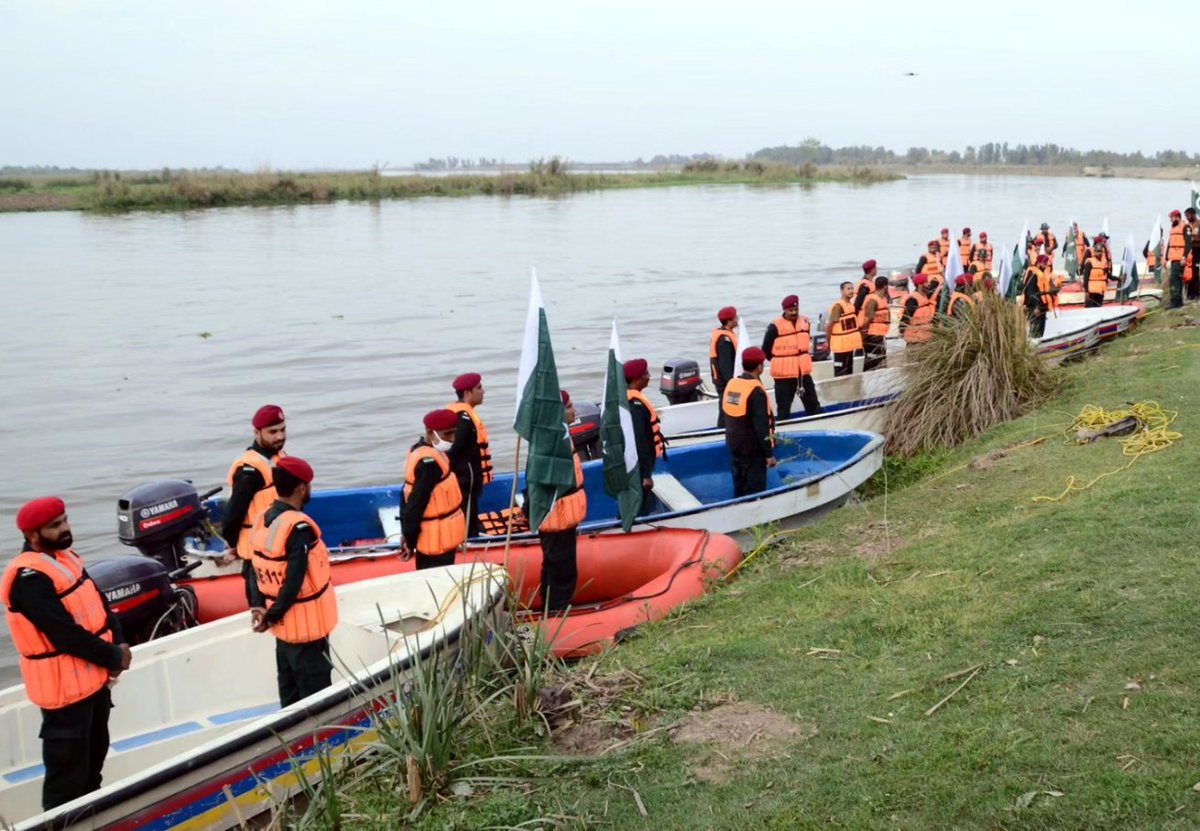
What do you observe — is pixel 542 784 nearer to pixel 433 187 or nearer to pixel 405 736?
pixel 405 736

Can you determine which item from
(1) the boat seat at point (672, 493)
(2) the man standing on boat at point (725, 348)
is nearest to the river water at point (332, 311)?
(2) the man standing on boat at point (725, 348)

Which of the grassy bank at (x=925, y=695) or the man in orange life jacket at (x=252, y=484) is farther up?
the man in orange life jacket at (x=252, y=484)

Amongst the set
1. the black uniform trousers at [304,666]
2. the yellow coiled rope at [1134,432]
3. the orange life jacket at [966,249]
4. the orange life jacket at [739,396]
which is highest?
the orange life jacket at [966,249]

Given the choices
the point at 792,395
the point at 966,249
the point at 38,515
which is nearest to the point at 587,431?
the point at 792,395

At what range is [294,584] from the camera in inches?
225

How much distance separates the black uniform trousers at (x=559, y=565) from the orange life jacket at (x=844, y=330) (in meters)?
7.37

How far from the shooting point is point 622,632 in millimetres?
7309

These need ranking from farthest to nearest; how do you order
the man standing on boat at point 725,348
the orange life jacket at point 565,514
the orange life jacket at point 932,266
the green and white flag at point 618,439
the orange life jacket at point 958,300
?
1. the orange life jacket at point 932,266
2. the orange life jacket at point 958,300
3. the man standing on boat at point 725,348
4. the orange life jacket at point 565,514
5. the green and white flag at point 618,439

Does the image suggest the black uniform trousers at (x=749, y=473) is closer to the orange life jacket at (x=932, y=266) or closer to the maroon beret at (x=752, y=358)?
the maroon beret at (x=752, y=358)

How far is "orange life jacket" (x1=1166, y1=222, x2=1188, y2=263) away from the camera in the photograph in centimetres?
1736

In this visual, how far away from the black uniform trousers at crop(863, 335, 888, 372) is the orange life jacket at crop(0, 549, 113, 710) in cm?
1130

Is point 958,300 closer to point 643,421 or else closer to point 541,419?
point 643,421

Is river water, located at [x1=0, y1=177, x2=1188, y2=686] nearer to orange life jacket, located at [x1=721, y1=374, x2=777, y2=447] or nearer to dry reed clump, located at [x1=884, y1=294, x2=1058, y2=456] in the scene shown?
orange life jacket, located at [x1=721, y1=374, x2=777, y2=447]

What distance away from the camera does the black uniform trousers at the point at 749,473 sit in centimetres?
1024
